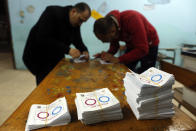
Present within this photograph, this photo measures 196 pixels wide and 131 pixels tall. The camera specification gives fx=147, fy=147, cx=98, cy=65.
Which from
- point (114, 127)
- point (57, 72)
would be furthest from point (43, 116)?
point (57, 72)

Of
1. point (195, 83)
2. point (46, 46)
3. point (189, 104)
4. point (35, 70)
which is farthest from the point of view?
point (35, 70)

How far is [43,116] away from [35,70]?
1183mm

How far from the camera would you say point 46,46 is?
1.59 metres

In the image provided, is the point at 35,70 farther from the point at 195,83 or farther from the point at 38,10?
the point at 38,10

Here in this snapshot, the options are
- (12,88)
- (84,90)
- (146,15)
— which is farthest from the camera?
(146,15)

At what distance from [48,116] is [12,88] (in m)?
2.33

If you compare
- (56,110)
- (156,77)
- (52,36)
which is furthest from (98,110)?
(52,36)

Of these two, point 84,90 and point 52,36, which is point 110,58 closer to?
point 52,36

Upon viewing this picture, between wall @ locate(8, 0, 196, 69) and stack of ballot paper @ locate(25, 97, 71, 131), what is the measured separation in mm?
2699

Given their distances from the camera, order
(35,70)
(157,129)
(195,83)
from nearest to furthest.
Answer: (157,129), (195,83), (35,70)

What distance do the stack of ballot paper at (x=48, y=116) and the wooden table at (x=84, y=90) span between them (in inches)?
0.9

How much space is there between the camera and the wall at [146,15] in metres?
3.04

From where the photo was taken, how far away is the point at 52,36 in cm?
155

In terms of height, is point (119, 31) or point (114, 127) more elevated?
point (119, 31)
